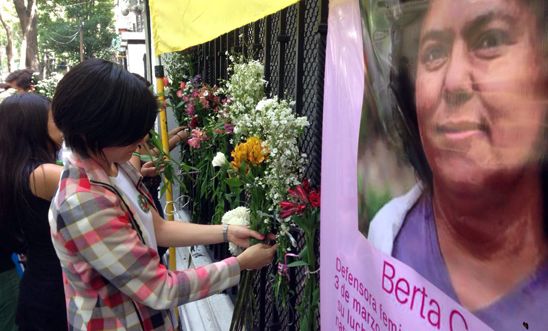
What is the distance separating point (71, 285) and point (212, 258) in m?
2.85

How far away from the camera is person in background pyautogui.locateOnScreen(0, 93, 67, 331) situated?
2223 millimetres

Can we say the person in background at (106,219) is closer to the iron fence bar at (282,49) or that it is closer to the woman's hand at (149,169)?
the iron fence bar at (282,49)

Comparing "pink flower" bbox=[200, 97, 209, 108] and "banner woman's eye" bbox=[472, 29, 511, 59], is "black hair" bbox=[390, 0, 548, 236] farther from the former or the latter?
"pink flower" bbox=[200, 97, 209, 108]

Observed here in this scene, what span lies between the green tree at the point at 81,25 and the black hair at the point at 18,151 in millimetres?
31577

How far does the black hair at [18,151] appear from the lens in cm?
223

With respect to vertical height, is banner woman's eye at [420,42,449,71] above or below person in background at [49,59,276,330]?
above

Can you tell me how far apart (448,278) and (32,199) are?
75.6 inches

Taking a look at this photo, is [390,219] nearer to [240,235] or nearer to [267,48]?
[240,235]

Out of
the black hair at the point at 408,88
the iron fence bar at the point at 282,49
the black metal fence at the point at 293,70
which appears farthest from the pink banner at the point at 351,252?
the iron fence bar at the point at 282,49

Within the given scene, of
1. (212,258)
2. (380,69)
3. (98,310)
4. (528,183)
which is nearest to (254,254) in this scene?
(98,310)

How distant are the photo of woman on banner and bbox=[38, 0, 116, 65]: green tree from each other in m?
33.3

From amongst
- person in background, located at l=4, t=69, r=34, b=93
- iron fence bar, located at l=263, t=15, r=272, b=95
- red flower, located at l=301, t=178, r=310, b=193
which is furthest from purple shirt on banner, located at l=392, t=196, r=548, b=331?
person in background, located at l=4, t=69, r=34, b=93

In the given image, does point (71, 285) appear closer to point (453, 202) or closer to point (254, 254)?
point (254, 254)

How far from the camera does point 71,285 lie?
61.9 inches
